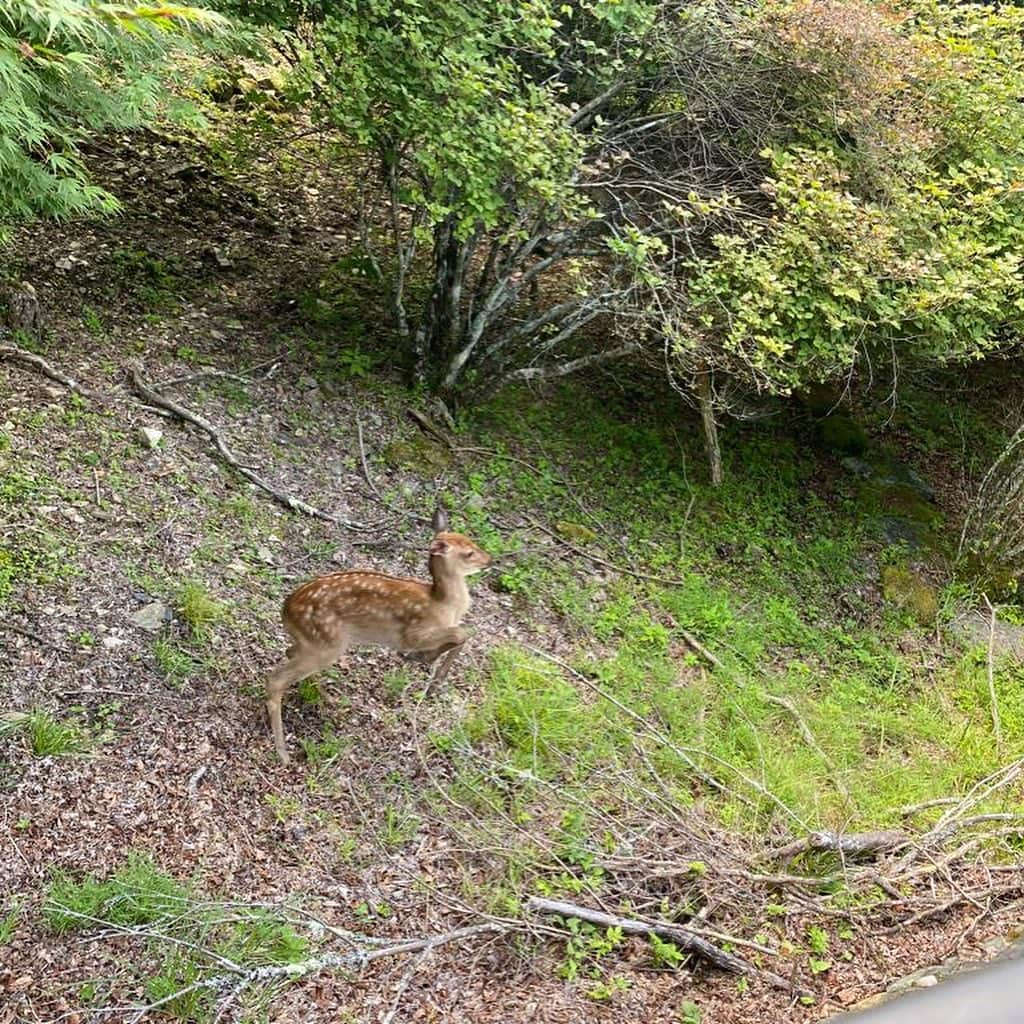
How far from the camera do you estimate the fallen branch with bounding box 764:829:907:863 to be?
473 centimetres

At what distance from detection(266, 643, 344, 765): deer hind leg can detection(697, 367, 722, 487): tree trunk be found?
Answer: 12.7ft

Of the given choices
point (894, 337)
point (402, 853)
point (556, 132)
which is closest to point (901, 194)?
point (894, 337)

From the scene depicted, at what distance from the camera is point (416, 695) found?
17.0 ft

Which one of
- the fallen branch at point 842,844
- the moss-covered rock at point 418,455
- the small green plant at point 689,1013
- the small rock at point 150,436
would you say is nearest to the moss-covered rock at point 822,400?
the moss-covered rock at point 418,455

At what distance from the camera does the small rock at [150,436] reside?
19.2ft

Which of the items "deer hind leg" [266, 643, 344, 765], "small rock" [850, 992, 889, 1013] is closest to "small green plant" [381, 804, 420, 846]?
"deer hind leg" [266, 643, 344, 765]

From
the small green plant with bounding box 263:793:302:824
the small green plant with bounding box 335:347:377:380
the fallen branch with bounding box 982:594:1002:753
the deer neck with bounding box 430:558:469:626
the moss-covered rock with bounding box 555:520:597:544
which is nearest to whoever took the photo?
the small green plant with bounding box 263:793:302:824

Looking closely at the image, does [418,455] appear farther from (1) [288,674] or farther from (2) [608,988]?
(2) [608,988]

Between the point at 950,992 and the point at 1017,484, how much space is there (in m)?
7.93

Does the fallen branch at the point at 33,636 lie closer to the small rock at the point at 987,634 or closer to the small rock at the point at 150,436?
the small rock at the point at 150,436

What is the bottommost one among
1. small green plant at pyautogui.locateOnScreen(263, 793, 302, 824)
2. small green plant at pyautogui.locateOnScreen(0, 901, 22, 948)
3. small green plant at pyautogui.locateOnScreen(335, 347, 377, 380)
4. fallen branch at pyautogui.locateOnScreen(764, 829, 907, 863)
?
small green plant at pyautogui.locateOnScreen(0, 901, 22, 948)

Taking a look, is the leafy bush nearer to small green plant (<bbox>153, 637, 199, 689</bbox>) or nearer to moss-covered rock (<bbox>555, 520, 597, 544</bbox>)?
small green plant (<bbox>153, 637, 199, 689</bbox>)

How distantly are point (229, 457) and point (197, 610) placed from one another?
144cm

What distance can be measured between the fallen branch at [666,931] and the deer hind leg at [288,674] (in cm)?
132
